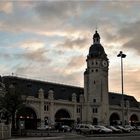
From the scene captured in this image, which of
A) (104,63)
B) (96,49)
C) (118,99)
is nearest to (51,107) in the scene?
(104,63)

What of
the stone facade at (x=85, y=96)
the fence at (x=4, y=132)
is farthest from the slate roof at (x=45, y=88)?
the fence at (x=4, y=132)

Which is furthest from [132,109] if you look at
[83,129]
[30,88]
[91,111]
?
[83,129]

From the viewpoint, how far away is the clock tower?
512 ft

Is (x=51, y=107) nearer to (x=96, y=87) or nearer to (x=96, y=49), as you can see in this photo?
(x=96, y=87)

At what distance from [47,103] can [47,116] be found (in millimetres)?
4224

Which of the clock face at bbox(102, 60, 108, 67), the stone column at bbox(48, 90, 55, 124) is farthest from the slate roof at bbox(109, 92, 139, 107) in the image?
the stone column at bbox(48, 90, 55, 124)

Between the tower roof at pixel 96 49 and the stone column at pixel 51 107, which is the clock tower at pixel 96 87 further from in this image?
the stone column at pixel 51 107

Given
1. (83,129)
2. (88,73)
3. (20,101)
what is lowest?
(83,129)

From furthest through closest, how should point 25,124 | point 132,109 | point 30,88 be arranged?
1. point 132,109
2. point 30,88
3. point 25,124

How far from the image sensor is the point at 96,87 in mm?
155875

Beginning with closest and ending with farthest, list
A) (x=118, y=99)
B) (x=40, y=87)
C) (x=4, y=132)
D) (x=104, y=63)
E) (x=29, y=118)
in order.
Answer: (x=4, y=132)
(x=29, y=118)
(x=40, y=87)
(x=104, y=63)
(x=118, y=99)

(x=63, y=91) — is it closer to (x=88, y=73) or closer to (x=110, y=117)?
(x=88, y=73)

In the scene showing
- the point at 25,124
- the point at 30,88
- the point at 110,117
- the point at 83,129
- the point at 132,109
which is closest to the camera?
the point at 83,129

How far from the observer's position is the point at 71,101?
154 metres
